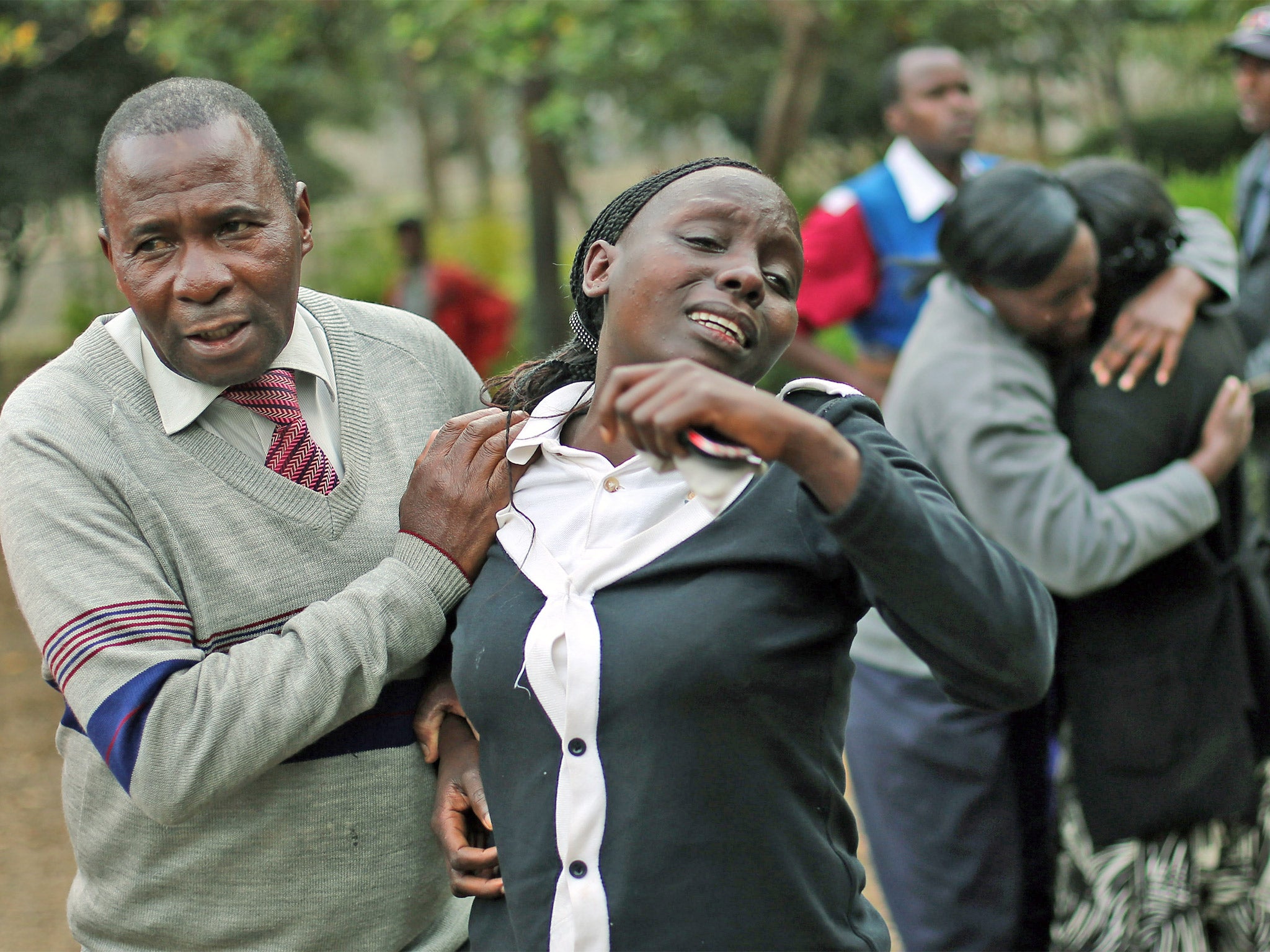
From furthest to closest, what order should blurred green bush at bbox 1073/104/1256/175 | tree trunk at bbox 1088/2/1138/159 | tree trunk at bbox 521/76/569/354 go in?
blurred green bush at bbox 1073/104/1256/175
tree trunk at bbox 1088/2/1138/159
tree trunk at bbox 521/76/569/354

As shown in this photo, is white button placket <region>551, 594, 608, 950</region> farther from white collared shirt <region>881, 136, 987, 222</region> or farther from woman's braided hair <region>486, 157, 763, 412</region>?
white collared shirt <region>881, 136, 987, 222</region>

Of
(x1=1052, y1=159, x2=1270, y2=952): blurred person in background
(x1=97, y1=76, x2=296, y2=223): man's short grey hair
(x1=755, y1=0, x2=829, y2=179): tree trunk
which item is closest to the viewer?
(x1=97, y1=76, x2=296, y2=223): man's short grey hair

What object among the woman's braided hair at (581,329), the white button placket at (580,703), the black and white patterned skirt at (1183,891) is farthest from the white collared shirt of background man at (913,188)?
the white button placket at (580,703)

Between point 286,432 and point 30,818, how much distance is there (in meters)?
4.35

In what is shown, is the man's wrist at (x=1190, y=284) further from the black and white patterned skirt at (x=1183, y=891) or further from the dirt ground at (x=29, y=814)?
the dirt ground at (x=29, y=814)

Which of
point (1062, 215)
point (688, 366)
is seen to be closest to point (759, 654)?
point (688, 366)

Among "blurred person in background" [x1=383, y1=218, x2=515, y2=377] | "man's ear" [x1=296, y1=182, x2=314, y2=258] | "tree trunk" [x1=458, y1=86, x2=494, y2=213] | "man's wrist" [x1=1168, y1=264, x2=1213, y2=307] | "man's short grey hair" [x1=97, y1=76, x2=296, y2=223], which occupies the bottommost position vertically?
"tree trunk" [x1=458, y1=86, x2=494, y2=213]

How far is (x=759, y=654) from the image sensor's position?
168cm

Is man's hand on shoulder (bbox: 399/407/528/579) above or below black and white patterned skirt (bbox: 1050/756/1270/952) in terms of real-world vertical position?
above

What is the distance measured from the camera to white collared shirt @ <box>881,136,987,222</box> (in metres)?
4.84

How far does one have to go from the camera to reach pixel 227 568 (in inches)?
76.1

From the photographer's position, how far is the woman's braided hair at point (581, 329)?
2.01 meters

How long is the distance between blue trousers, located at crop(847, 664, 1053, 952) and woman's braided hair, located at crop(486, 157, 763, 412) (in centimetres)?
160

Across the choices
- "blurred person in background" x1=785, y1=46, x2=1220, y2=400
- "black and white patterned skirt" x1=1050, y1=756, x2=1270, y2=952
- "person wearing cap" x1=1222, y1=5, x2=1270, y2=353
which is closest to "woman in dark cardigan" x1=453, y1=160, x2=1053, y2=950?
"black and white patterned skirt" x1=1050, y1=756, x2=1270, y2=952
